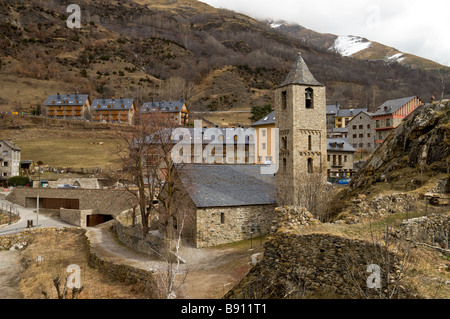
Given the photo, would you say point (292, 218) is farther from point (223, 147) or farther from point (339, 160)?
point (223, 147)

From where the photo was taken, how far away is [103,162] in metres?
67.8

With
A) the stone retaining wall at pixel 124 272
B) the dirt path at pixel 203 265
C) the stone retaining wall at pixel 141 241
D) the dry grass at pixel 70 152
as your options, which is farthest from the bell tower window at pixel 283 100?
the dry grass at pixel 70 152

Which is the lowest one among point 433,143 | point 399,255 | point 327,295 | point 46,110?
point 327,295

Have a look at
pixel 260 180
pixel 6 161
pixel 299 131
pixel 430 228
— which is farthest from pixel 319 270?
pixel 6 161

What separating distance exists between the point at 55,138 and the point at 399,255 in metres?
88.4

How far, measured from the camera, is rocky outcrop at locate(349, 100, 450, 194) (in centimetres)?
2420

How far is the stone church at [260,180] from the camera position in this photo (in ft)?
88.2

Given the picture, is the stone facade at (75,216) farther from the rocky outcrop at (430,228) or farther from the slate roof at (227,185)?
the rocky outcrop at (430,228)

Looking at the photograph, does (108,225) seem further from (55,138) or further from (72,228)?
(55,138)

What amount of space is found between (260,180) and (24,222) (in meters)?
31.2

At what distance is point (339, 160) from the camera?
58500mm

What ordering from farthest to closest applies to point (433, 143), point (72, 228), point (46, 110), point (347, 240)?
point (46, 110)
point (72, 228)
point (433, 143)
point (347, 240)
